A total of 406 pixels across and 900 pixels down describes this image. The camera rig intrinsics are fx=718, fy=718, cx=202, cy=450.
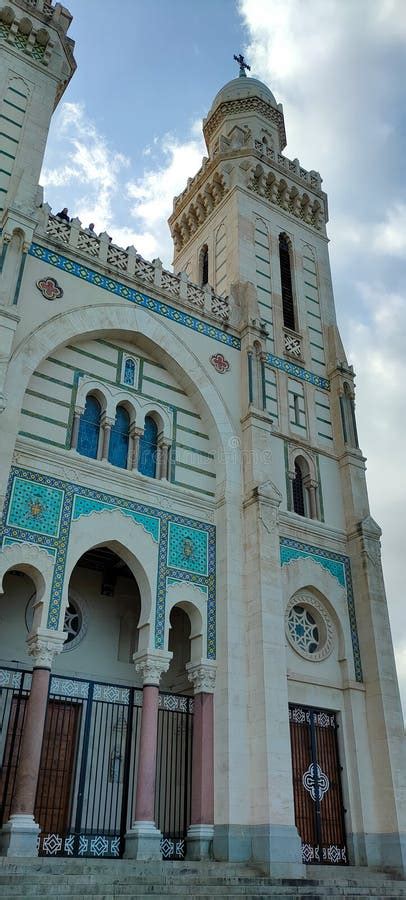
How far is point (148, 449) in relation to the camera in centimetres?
1571

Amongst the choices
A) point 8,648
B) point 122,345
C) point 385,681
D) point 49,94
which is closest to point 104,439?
point 122,345

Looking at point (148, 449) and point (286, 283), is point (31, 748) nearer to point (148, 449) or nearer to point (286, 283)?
point (148, 449)

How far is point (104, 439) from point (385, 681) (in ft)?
26.3

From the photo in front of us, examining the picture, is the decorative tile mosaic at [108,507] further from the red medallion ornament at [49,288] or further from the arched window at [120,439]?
the red medallion ornament at [49,288]

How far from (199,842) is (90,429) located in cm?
802

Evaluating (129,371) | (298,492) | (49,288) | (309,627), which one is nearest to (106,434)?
(129,371)

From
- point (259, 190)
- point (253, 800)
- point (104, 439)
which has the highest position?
point (259, 190)

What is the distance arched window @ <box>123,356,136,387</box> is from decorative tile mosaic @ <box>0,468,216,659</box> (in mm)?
2980

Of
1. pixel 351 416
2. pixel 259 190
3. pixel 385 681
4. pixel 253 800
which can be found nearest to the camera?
pixel 253 800

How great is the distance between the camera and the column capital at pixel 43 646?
12008 millimetres

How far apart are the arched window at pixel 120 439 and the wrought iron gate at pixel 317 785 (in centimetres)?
626

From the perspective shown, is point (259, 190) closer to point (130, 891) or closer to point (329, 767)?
point (329, 767)

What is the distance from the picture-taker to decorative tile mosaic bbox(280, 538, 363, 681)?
16203mm

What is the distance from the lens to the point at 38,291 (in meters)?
14.8
